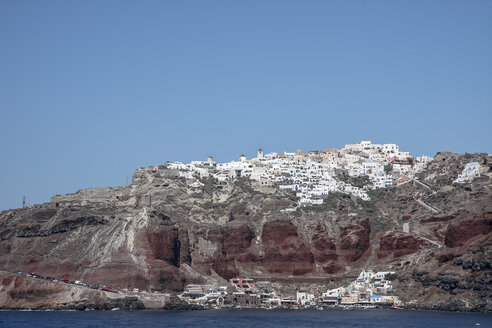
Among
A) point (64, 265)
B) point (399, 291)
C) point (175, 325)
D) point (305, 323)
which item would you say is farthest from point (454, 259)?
point (64, 265)

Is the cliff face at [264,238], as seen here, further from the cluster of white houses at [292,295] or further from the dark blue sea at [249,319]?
the dark blue sea at [249,319]

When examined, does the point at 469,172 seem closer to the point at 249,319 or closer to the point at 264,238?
the point at 264,238

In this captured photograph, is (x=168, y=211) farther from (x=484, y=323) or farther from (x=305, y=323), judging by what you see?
(x=484, y=323)

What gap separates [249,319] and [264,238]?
3660 centimetres

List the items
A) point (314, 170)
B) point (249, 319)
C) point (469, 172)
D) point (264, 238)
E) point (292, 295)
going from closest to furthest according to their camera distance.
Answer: point (249, 319), point (292, 295), point (264, 238), point (469, 172), point (314, 170)

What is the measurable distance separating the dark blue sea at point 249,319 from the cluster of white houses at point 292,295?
223 inches

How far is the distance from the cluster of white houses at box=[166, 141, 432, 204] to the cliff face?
15.4 ft

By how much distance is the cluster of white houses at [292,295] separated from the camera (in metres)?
136

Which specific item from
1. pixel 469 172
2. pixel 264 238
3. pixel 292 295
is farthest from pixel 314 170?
pixel 292 295

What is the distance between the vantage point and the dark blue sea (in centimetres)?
10695

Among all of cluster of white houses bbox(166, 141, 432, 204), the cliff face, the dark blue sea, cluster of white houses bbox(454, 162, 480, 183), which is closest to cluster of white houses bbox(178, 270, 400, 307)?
the cliff face

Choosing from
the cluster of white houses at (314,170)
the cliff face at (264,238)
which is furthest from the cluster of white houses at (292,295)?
the cluster of white houses at (314,170)

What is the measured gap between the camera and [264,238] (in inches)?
5925

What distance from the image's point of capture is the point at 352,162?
192000mm
